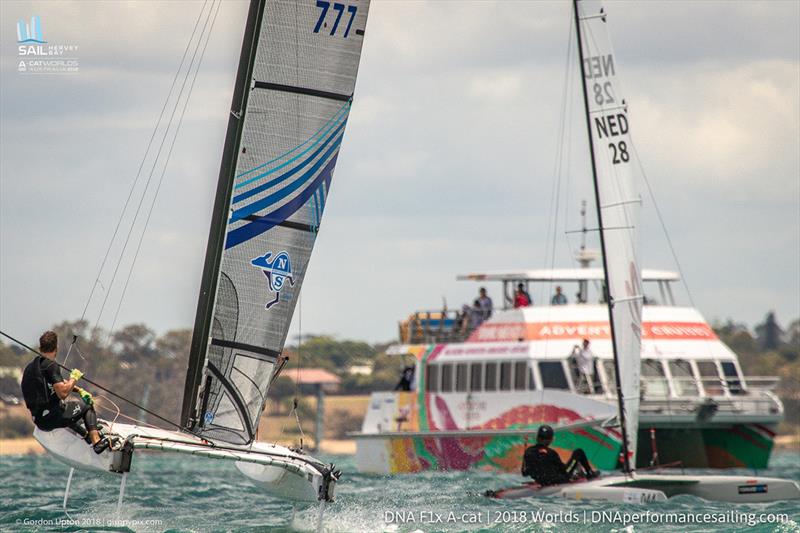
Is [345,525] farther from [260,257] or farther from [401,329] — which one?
[401,329]

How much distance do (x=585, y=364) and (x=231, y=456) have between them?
1432 centimetres

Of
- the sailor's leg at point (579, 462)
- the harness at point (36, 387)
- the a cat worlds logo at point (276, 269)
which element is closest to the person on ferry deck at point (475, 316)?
the sailor's leg at point (579, 462)

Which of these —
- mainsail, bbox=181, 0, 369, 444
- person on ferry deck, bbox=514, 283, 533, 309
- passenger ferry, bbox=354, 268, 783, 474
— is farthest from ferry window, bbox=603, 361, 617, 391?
mainsail, bbox=181, 0, 369, 444

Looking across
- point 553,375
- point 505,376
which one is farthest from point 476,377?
point 553,375

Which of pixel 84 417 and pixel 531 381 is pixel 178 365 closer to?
pixel 531 381

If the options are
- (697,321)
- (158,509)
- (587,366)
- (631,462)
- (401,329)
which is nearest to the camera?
(158,509)

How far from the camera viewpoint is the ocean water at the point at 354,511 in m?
15.6

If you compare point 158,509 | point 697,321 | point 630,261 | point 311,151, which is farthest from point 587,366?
point 311,151

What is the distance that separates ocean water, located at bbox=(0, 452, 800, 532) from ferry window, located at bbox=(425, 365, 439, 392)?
18.9 feet

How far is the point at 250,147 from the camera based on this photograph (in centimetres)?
1487

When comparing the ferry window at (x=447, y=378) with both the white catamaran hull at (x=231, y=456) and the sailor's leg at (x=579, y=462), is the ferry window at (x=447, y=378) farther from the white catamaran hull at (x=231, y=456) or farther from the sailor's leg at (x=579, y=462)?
the white catamaran hull at (x=231, y=456)

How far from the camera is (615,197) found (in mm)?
22234

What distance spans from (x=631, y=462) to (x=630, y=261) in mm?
3038

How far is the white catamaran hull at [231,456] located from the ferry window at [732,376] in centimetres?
1477
